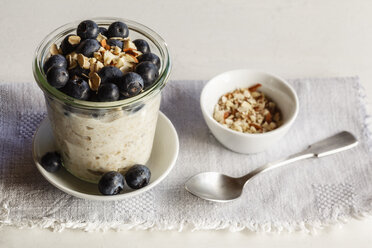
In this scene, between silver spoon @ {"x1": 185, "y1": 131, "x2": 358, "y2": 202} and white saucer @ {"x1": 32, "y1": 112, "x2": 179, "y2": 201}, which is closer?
white saucer @ {"x1": 32, "y1": 112, "x2": 179, "y2": 201}

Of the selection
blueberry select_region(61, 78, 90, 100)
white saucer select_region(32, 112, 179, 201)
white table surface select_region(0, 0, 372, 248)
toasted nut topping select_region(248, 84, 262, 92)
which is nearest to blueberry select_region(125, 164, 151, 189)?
white saucer select_region(32, 112, 179, 201)

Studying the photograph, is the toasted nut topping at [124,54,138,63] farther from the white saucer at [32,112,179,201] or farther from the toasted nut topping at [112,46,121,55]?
the white saucer at [32,112,179,201]

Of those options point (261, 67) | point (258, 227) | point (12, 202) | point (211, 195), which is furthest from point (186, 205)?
point (261, 67)

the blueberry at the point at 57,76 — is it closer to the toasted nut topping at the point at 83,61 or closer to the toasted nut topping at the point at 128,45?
the toasted nut topping at the point at 83,61

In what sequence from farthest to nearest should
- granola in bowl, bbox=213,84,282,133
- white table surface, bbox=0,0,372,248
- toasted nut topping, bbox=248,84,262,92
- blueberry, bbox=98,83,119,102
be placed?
white table surface, bbox=0,0,372,248 < toasted nut topping, bbox=248,84,262,92 < granola in bowl, bbox=213,84,282,133 < blueberry, bbox=98,83,119,102

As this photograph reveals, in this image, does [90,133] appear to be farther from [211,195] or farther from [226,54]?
[226,54]

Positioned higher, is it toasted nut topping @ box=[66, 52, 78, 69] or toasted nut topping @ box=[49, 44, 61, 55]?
toasted nut topping @ box=[66, 52, 78, 69]
